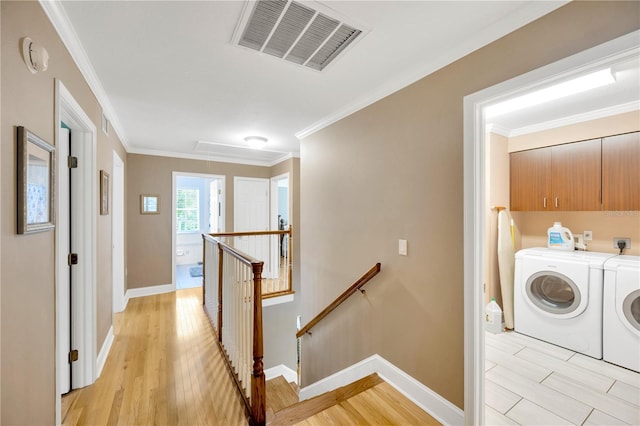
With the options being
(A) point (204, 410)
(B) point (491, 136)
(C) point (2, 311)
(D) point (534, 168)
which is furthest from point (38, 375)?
(D) point (534, 168)

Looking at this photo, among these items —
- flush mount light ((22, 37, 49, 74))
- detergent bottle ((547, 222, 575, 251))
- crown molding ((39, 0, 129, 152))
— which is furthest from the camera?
detergent bottle ((547, 222, 575, 251))

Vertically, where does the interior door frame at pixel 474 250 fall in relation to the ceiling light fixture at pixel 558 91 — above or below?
below

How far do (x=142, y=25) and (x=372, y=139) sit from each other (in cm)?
181

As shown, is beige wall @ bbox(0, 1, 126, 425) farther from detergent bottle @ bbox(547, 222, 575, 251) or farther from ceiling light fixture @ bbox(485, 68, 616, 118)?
detergent bottle @ bbox(547, 222, 575, 251)

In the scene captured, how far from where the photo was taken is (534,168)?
11.2 ft

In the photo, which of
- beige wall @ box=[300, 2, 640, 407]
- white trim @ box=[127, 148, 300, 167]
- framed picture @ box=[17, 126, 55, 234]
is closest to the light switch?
beige wall @ box=[300, 2, 640, 407]

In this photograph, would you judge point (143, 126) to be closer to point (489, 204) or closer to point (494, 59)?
point (494, 59)

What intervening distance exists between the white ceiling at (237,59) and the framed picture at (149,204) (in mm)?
1625

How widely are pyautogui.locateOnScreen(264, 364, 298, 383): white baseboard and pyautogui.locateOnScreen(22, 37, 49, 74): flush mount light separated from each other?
4.94m

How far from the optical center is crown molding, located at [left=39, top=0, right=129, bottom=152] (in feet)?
4.43

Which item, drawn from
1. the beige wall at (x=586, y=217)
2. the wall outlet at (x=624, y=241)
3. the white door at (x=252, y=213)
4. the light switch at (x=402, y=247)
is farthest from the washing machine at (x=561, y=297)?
the white door at (x=252, y=213)

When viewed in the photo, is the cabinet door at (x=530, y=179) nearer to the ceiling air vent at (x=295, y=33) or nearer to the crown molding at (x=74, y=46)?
the ceiling air vent at (x=295, y=33)

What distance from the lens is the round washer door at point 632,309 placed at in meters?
2.43

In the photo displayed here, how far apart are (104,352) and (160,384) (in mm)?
804
